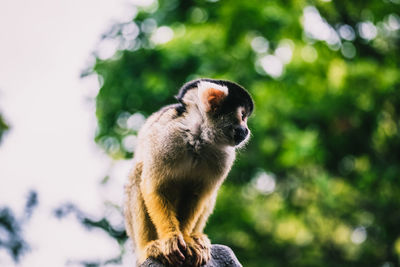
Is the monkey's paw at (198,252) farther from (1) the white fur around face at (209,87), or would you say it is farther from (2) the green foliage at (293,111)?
(2) the green foliage at (293,111)

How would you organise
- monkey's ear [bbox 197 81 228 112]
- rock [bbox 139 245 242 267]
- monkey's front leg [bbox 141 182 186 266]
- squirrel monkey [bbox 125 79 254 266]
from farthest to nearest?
monkey's ear [bbox 197 81 228 112]
squirrel monkey [bbox 125 79 254 266]
monkey's front leg [bbox 141 182 186 266]
rock [bbox 139 245 242 267]

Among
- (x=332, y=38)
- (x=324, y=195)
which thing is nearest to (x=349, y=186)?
(x=324, y=195)

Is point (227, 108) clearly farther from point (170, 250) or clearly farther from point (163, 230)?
point (170, 250)

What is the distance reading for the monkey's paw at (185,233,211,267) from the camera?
9.23ft

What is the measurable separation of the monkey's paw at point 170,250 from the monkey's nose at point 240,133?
77 cm

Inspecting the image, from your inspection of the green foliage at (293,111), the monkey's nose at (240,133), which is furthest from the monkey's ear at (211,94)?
the green foliage at (293,111)

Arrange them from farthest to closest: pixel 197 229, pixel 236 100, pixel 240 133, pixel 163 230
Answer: pixel 197 229, pixel 236 100, pixel 240 133, pixel 163 230

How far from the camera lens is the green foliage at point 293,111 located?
6.55 meters

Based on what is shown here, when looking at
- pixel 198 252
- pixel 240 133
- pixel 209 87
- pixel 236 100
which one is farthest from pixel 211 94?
pixel 198 252

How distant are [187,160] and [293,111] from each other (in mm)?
5016

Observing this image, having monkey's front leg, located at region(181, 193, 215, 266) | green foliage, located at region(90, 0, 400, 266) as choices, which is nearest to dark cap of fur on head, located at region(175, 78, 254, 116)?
monkey's front leg, located at region(181, 193, 215, 266)

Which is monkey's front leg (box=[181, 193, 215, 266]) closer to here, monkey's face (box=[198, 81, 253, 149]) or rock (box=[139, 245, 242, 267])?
rock (box=[139, 245, 242, 267])

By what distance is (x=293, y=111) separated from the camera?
7895 mm

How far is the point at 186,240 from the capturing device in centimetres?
305
